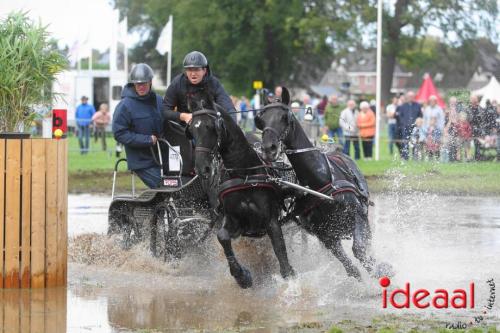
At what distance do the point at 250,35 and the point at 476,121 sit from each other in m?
38.6

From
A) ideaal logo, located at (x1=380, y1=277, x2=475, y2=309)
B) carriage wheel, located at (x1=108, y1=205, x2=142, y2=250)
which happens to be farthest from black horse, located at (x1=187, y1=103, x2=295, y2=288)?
carriage wheel, located at (x1=108, y1=205, x2=142, y2=250)

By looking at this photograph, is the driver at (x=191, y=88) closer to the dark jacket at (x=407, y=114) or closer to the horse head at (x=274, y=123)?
the horse head at (x=274, y=123)

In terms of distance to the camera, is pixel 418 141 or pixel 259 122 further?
A: pixel 418 141

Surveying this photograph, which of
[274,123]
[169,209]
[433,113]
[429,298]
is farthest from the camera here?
[433,113]

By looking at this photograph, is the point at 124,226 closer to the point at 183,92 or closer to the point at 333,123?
→ the point at 183,92

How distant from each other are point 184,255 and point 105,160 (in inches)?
706

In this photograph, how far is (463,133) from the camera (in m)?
24.2

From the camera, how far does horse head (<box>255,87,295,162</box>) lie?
384 inches

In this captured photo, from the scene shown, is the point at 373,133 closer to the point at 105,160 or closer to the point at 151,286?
the point at 105,160

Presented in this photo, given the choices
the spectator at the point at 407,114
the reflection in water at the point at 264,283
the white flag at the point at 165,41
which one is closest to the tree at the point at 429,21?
the white flag at the point at 165,41

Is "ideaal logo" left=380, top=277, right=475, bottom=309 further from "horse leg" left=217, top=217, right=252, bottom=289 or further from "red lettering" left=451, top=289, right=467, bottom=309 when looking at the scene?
"horse leg" left=217, top=217, right=252, bottom=289

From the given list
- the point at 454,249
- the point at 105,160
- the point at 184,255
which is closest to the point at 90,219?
the point at 184,255

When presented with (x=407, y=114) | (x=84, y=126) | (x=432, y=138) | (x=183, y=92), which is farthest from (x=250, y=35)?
(x=183, y=92)

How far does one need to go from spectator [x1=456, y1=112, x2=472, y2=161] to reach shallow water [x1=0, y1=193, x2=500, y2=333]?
9.29 m
